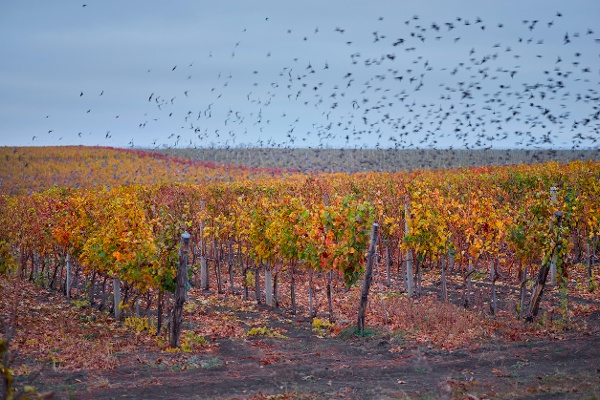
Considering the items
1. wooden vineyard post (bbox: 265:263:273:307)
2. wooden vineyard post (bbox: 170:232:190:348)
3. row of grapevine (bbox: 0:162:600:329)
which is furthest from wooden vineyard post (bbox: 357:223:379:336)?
wooden vineyard post (bbox: 265:263:273:307)

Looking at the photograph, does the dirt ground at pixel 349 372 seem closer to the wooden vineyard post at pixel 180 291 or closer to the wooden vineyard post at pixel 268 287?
the wooden vineyard post at pixel 180 291

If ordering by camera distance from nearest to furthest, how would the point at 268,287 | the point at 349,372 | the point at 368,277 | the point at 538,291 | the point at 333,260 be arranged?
the point at 349,372, the point at 368,277, the point at 538,291, the point at 333,260, the point at 268,287

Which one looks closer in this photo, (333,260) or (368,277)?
(368,277)

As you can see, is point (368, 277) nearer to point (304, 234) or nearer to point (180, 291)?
point (304, 234)

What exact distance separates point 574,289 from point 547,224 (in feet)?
15.2

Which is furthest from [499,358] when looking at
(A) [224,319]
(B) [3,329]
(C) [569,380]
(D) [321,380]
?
(B) [3,329]

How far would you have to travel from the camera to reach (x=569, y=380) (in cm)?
927

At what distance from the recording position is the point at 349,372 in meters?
10.2

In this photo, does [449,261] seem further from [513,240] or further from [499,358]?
[499,358]

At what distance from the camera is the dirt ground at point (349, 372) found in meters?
8.84

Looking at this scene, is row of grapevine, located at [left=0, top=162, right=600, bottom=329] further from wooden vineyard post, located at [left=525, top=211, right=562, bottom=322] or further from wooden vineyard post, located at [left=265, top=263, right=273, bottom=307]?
wooden vineyard post, located at [left=525, top=211, right=562, bottom=322]

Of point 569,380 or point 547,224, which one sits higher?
point 547,224

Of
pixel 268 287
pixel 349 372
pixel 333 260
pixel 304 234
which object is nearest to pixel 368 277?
pixel 333 260

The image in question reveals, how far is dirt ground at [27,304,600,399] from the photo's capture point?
884 centimetres
